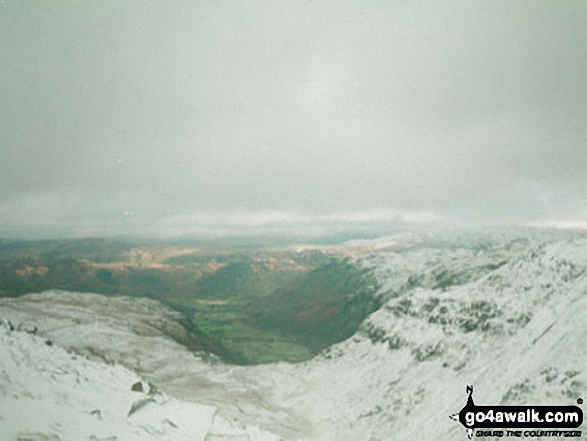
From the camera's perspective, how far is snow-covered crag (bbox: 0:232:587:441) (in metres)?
67.8

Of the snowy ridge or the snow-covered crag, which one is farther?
the snow-covered crag

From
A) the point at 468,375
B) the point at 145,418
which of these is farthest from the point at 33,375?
the point at 468,375

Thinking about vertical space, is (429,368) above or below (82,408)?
below

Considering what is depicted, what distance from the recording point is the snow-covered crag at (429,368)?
67.8 meters

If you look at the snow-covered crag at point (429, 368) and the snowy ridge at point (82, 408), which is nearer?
the snowy ridge at point (82, 408)

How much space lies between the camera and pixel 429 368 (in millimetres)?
95500

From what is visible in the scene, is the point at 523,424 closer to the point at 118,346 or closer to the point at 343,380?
the point at 343,380

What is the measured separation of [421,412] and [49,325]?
7227 inches

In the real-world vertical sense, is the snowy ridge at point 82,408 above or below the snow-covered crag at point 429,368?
above

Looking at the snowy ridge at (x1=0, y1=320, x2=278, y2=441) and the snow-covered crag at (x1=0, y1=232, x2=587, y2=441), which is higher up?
the snowy ridge at (x1=0, y1=320, x2=278, y2=441)

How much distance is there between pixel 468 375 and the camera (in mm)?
83500

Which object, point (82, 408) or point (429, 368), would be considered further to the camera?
point (429, 368)

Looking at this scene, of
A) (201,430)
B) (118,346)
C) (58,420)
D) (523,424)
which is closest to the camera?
(58,420)

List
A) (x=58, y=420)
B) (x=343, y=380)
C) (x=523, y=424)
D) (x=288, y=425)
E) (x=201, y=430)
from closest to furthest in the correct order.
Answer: (x=58, y=420) → (x=201, y=430) → (x=523, y=424) → (x=288, y=425) → (x=343, y=380)
